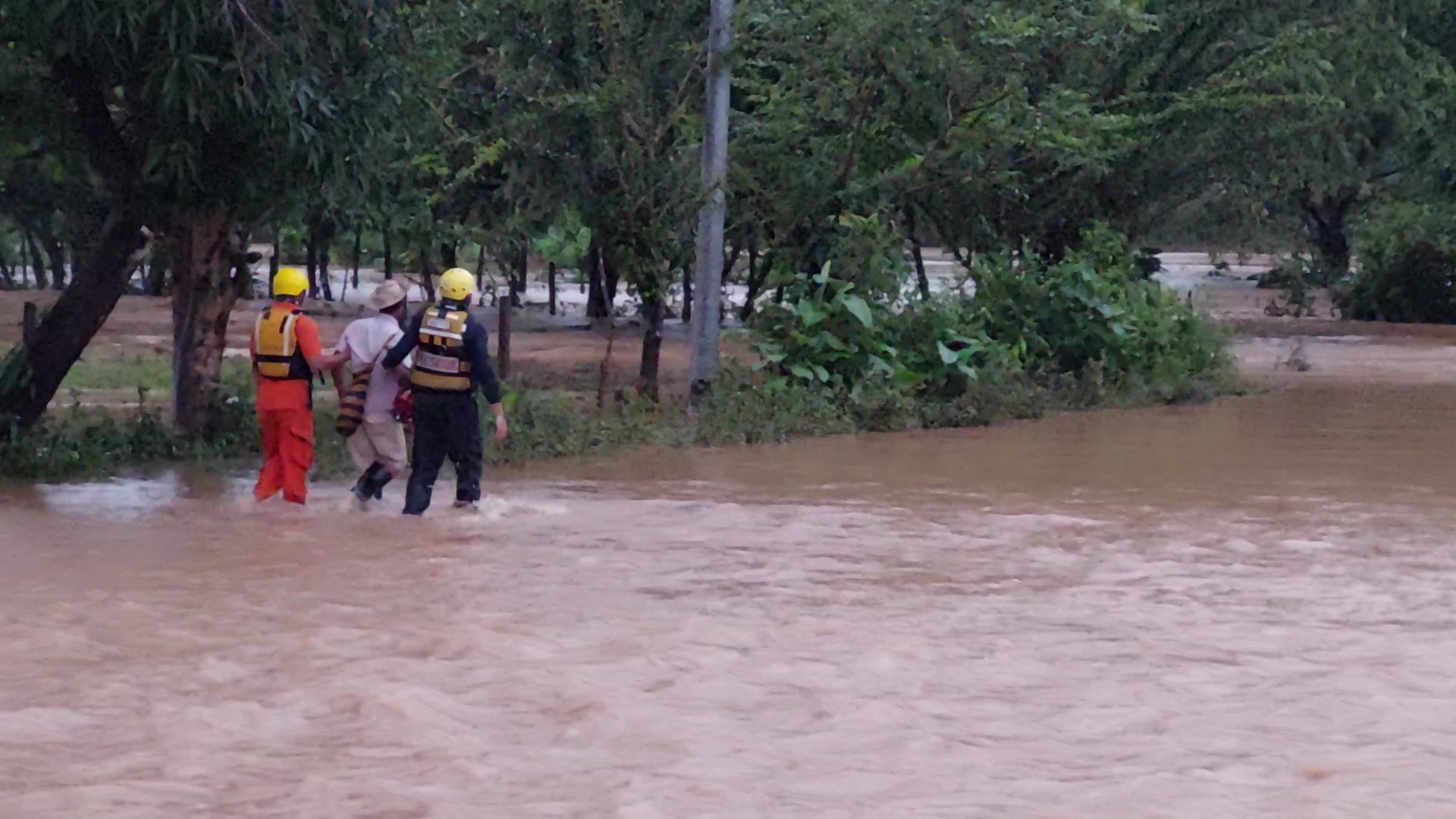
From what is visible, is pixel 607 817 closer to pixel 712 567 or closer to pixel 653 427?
pixel 712 567

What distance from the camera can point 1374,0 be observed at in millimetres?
30062

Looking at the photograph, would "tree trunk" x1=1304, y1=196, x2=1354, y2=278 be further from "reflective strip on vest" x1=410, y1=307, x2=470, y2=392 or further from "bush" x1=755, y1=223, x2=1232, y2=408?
"reflective strip on vest" x1=410, y1=307, x2=470, y2=392

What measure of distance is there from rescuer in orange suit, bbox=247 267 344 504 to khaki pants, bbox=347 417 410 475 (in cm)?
29

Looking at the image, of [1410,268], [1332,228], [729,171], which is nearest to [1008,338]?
[729,171]

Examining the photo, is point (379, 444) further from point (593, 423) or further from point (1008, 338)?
point (1008, 338)

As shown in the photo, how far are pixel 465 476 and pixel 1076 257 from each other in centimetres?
1153

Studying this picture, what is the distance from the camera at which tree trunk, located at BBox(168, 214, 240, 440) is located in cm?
1439

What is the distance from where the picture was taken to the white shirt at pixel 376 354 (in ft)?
36.9

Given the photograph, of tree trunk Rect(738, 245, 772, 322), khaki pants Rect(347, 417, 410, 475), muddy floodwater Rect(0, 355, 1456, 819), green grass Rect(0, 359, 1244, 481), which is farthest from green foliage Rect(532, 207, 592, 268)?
khaki pants Rect(347, 417, 410, 475)

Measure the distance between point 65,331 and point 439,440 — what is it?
4.31 m

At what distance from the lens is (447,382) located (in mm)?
10906

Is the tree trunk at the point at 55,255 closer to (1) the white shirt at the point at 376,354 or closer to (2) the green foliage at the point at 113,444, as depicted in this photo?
(2) the green foliage at the point at 113,444

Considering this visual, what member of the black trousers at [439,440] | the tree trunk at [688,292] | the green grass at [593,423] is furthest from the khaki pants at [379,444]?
the tree trunk at [688,292]

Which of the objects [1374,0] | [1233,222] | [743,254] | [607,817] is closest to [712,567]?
[607,817]
